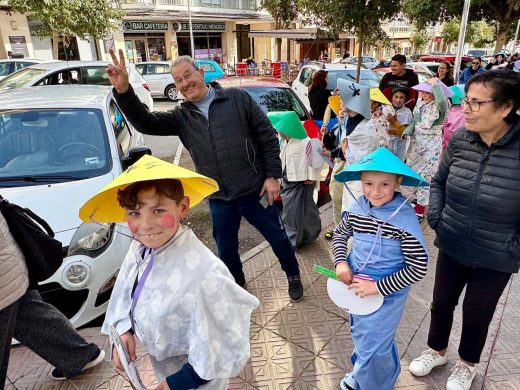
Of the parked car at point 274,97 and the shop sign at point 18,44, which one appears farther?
the shop sign at point 18,44

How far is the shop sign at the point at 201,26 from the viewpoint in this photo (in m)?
25.6

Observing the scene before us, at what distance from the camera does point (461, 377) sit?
235 centimetres

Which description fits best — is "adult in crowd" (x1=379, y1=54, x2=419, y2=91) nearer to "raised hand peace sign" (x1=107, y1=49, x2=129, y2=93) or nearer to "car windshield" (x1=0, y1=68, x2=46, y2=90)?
"raised hand peace sign" (x1=107, y1=49, x2=129, y2=93)

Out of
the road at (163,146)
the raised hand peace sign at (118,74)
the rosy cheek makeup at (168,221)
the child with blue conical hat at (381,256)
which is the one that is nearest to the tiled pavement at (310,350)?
the child with blue conical hat at (381,256)

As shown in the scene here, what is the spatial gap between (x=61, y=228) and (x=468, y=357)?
9.16ft

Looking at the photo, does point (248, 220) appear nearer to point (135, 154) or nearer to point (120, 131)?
point (135, 154)

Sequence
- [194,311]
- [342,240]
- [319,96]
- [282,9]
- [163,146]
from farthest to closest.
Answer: [282,9], [163,146], [319,96], [342,240], [194,311]

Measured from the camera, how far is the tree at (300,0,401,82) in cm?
692

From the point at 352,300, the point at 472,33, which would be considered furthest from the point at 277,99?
the point at 472,33

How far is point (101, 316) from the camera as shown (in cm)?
295

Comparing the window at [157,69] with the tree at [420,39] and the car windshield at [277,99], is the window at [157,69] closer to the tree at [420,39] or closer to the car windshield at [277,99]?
the car windshield at [277,99]

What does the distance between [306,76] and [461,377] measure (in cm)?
912

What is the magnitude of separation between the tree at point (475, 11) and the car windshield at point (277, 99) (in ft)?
42.9

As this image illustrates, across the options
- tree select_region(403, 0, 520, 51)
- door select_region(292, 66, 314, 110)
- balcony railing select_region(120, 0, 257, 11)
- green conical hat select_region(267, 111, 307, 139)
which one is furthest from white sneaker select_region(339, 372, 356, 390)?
balcony railing select_region(120, 0, 257, 11)
